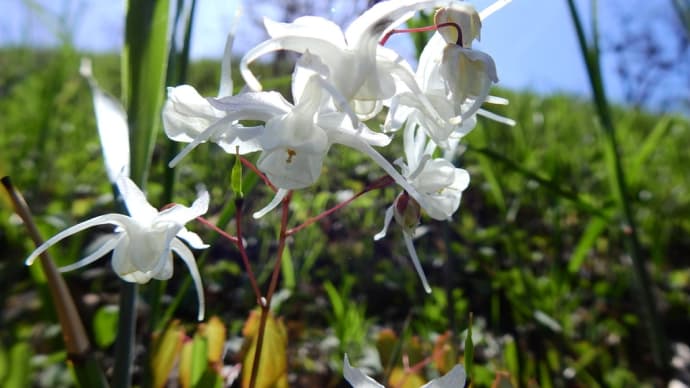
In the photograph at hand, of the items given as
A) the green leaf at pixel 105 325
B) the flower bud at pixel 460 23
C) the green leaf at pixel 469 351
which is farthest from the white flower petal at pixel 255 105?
the green leaf at pixel 105 325

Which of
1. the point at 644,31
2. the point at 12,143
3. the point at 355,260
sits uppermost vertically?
the point at 12,143

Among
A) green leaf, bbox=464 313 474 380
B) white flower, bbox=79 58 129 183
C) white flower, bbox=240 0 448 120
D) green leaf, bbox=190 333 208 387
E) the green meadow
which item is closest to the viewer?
white flower, bbox=240 0 448 120

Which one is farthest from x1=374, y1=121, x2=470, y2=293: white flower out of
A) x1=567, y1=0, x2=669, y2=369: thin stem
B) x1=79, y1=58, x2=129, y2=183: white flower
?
x1=567, y1=0, x2=669, y2=369: thin stem

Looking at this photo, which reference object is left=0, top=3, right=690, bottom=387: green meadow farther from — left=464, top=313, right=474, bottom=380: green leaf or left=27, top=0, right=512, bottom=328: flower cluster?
left=27, top=0, right=512, bottom=328: flower cluster

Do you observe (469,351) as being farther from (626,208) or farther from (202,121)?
(626,208)

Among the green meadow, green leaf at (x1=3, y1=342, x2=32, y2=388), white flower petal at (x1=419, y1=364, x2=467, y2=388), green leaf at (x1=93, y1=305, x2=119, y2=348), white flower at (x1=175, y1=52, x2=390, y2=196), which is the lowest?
the green meadow

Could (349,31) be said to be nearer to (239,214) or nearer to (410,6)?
(410,6)

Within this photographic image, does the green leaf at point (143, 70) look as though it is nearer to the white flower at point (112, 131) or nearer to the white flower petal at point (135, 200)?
the white flower at point (112, 131)

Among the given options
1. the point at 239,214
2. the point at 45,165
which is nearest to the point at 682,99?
the point at 45,165

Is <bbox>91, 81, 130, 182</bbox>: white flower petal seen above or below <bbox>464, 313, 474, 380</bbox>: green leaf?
above
